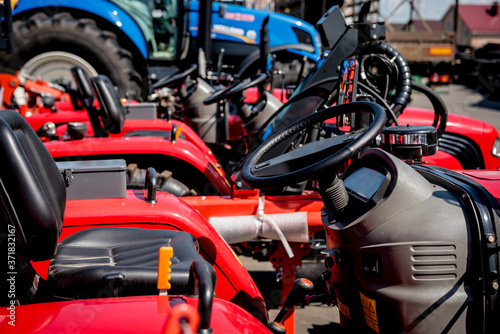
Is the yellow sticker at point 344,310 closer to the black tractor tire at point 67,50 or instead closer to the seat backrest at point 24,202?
the seat backrest at point 24,202

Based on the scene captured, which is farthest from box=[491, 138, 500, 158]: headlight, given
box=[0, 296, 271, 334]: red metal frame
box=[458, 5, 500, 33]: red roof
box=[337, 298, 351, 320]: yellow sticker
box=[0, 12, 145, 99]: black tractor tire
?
box=[458, 5, 500, 33]: red roof

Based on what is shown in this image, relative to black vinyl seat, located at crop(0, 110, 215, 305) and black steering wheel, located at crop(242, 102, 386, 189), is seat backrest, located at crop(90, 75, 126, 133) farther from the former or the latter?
black steering wheel, located at crop(242, 102, 386, 189)

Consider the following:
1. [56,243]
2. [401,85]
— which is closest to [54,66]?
[401,85]

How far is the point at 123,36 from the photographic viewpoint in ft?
19.0

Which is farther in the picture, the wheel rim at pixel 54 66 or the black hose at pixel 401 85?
the wheel rim at pixel 54 66

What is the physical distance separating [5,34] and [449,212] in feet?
9.94

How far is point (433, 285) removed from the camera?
4.29 feet

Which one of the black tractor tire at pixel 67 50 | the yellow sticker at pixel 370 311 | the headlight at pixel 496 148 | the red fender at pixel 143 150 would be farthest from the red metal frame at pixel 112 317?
the black tractor tire at pixel 67 50

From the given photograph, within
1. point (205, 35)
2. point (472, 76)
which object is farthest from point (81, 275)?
point (472, 76)

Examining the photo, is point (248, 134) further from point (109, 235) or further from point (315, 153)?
point (315, 153)

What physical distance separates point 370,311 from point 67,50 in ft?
16.6

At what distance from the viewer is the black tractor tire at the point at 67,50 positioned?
5.59 metres

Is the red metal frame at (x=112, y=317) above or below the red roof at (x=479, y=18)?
below

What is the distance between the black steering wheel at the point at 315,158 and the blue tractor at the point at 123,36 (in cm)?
394
